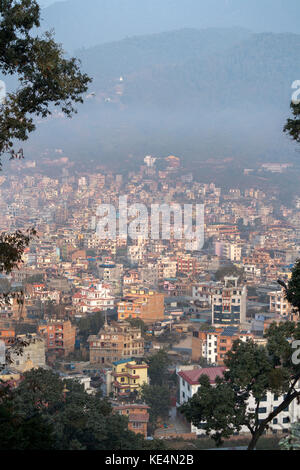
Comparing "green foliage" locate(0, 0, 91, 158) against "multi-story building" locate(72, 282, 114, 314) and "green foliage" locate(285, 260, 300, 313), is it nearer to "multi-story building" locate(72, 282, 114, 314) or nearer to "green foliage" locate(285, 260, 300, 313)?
"green foliage" locate(285, 260, 300, 313)

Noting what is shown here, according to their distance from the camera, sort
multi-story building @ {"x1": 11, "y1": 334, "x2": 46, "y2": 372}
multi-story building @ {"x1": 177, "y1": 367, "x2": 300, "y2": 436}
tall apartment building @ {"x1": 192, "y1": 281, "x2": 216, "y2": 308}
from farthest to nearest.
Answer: tall apartment building @ {"x1": 192, "y1": 281, "x2": 216, "y2": 308}
multi-story building @ {"x1": 11, "y1": 334, "x2": 46, "y2": 372}
multi-story building @ {"x1": 177, "y1": 367, "x2": 300, "y2": 436}

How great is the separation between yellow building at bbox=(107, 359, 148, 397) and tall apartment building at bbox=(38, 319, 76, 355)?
2316 millimetres

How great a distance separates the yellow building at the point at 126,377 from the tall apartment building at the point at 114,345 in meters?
1.17

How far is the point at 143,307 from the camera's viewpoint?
14289 mm

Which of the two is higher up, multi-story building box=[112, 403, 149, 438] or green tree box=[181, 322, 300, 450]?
green tree box=[181, 322, 300, 450]

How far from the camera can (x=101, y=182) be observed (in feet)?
130

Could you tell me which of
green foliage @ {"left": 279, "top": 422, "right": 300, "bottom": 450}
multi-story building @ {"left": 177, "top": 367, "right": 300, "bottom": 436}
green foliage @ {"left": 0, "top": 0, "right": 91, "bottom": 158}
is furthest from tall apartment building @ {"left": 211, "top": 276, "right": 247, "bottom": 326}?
green foliage @ {"left": 279, "top": 422, "right": 300, "bottom": 450}

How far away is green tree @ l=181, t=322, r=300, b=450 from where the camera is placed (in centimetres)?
359

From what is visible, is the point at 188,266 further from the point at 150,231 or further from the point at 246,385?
the point at 246,385

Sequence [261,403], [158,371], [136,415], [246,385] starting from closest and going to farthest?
[246,385], [261,403], [136,415], [158,371]

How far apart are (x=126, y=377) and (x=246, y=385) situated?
5565mm

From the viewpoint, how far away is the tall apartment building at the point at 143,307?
14.0m

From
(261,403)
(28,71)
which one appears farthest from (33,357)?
(28,71)

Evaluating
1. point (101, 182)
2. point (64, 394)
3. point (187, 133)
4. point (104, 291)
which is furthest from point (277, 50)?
point (64, 394)
